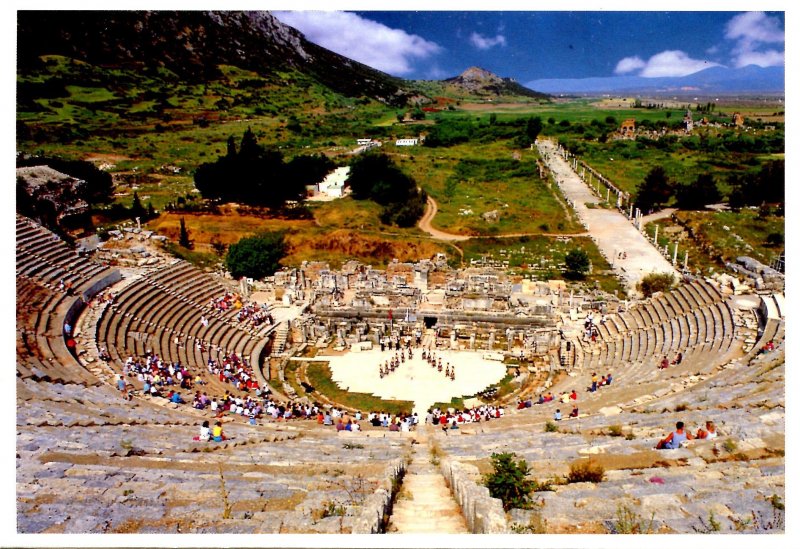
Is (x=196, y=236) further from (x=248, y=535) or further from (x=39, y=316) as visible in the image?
(x=248, y=535)

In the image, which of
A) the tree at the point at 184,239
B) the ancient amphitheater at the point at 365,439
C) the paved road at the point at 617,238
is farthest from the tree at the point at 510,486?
the tree at the point at 184,239

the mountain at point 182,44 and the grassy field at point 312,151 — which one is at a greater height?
the mountain at point 182,44

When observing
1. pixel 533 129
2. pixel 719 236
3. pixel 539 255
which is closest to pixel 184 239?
pixel 539 255

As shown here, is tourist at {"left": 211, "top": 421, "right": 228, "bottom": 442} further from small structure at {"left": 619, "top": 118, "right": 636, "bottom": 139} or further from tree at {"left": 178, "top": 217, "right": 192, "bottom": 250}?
small structure at {"left": 619, "top": 118, "right": 636, "bottom": 139}

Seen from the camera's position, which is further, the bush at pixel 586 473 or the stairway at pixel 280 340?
the stairway at pixel 280 340

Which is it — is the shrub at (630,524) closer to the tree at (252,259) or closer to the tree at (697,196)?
the tree at (252,259)

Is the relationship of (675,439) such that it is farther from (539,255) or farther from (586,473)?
(539,255)
